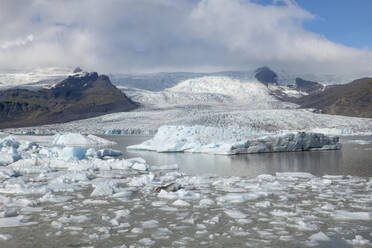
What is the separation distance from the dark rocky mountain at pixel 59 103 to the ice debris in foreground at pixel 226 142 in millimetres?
68811

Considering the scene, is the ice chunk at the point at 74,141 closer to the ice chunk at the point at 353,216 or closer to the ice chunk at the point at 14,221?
the ice chunk at the point at 14,221

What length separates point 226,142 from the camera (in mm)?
22438

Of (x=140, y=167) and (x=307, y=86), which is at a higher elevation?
(x=307, y=86)

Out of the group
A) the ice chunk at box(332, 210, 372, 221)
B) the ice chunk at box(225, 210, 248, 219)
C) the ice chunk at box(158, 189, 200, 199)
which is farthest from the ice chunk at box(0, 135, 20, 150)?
the ice chunk at box(332, 210, 372, 221)

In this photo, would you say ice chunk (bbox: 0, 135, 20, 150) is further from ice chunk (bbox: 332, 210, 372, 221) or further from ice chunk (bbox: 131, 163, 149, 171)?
ice chunk (bbox: 332, 210, 372, 221)

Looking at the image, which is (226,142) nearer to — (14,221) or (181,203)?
(181,203)

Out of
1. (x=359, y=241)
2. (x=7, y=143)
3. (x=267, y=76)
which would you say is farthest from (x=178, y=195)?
(x=267, y=76)

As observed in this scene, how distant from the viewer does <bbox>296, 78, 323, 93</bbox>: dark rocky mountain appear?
18473cm

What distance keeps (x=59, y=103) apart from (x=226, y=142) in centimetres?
10006

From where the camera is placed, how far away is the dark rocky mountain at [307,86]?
7273 inches

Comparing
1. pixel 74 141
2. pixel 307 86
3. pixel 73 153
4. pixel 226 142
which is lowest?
pixel 74 141

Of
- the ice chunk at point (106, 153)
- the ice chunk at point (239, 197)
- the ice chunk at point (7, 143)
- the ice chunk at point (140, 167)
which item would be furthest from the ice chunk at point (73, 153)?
the ice chunk at point (239, 197)

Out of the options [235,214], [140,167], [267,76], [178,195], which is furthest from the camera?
[267,76]

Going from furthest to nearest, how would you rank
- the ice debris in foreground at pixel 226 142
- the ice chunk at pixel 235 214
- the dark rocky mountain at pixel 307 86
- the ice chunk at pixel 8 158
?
the dark rocky mountain at pixel 307 86, the ice debris in foreground at pixel 226 142, the ice chunk at pixel 8 158, the ice chunk at pixel 235 214
